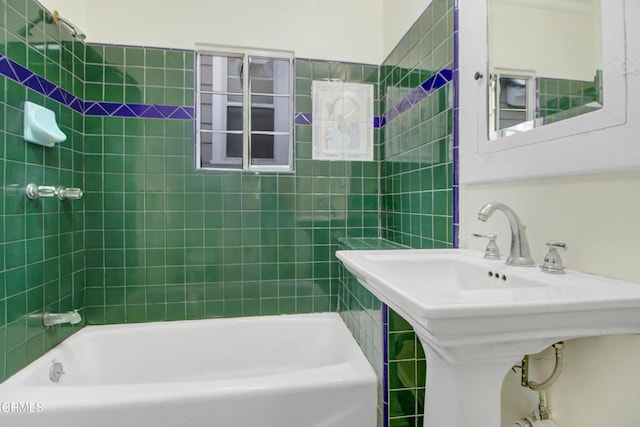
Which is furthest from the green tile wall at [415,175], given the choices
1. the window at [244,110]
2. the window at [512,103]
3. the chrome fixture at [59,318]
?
the chrome fixture at [59,318]

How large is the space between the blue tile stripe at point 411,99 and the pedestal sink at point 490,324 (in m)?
0.99

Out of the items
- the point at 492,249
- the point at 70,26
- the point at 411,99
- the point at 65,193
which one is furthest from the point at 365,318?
the point at 70,26

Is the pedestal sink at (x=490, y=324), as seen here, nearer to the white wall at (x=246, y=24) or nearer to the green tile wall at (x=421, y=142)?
the green tile wall at (x=421, y=142)

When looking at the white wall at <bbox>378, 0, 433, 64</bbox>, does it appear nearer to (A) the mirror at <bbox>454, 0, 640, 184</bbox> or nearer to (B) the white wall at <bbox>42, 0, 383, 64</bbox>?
(B) the white wall at <bbox>42, 0, 383, 64</bbox>

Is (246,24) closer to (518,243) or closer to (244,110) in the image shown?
(244,110)

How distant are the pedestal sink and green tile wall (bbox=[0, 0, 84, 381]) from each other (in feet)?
5.11

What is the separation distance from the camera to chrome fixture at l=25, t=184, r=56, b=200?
146 centimetres

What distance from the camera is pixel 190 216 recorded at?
2.07 meters

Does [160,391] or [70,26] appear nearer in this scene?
[160,391]

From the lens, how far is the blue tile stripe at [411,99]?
4.76ft

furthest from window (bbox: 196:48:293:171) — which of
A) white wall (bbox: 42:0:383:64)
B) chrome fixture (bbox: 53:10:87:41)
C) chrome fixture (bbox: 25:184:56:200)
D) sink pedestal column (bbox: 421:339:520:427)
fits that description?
sink pedestal column (bbox: 421:339:520:427)

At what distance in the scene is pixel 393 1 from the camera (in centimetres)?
206

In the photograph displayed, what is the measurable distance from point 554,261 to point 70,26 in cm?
244

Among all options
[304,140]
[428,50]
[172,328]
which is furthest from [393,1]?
[172,328]
